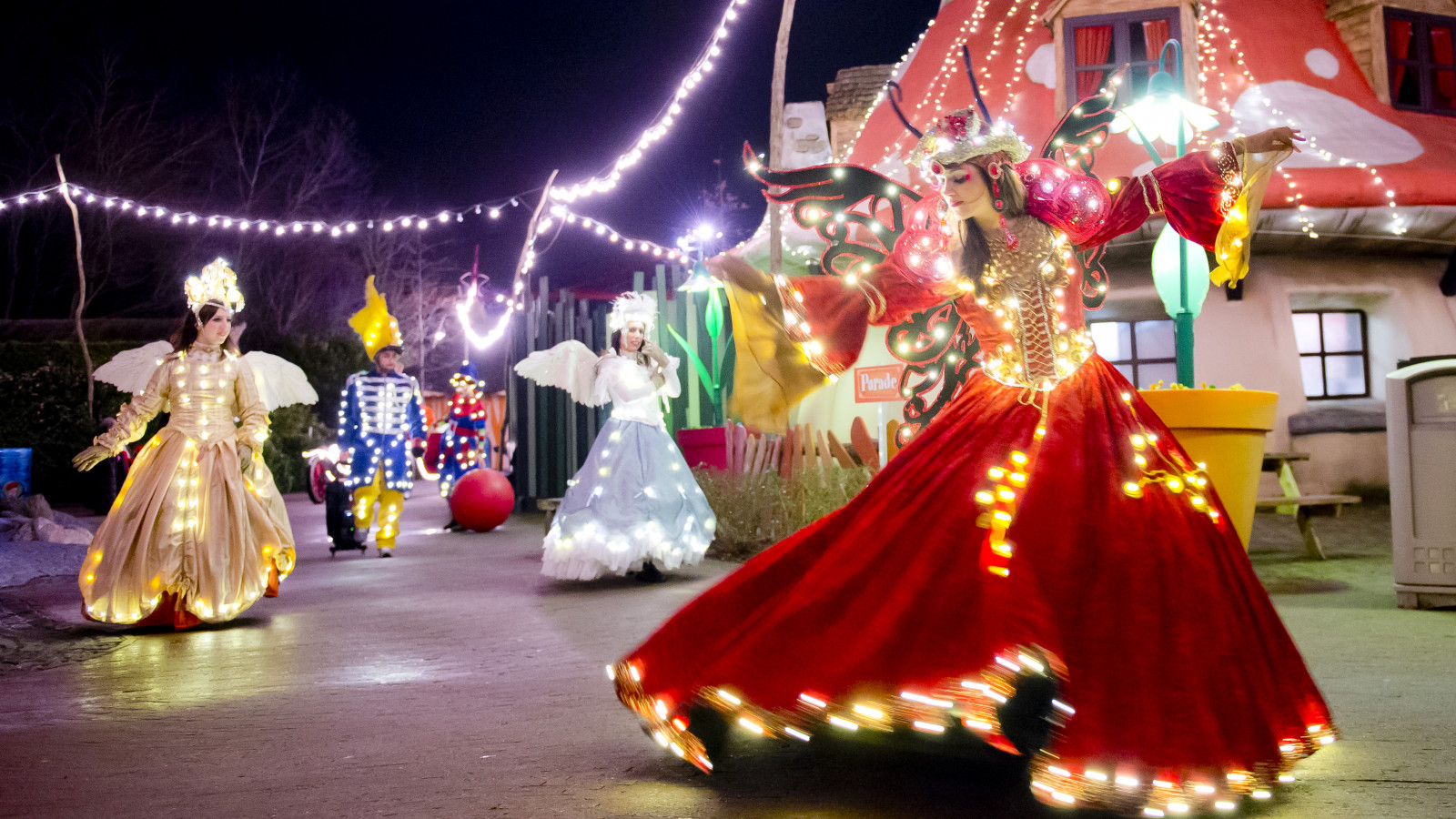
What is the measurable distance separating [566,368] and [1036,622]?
590cm

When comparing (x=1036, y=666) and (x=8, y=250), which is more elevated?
(x=8, y=250)

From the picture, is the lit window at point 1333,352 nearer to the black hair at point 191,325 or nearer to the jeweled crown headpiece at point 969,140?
the jeweled crown headpiece at point 969,140

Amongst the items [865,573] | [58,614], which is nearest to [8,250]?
[58,614]

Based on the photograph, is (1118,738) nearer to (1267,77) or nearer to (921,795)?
(921,795)

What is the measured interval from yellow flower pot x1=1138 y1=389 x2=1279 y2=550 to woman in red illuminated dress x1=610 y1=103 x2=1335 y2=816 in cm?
323

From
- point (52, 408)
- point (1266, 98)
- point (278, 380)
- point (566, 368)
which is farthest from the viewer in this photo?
point (52, 408)

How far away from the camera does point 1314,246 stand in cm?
1120

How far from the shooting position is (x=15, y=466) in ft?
45.9

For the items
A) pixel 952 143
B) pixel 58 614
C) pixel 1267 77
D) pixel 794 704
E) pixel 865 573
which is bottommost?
pixel 58 614

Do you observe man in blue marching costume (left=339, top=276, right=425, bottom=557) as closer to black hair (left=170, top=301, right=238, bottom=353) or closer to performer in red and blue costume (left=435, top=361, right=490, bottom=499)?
performer in red and blue costume (left=435, top=361, right=490, bottom=499)

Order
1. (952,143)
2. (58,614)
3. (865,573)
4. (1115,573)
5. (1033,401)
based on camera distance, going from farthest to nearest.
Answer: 1. (58,614)
2. (952,143)
3. (1033,401)
4. (865,573)
5. (1115,573)

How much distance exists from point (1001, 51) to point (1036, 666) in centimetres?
1167

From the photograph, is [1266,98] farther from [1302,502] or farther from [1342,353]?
[1302,502]

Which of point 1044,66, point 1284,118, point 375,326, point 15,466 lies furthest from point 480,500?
point 1284,118
